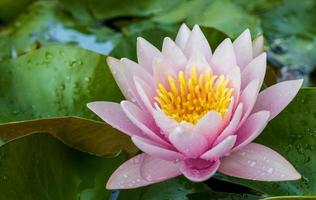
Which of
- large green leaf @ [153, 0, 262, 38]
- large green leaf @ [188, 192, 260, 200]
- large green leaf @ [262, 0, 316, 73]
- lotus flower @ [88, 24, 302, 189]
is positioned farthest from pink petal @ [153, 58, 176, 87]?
large green leaf @ [262, 0, 316, 73]

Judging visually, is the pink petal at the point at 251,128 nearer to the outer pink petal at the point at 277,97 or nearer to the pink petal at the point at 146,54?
the outer pink petal at the point at 277,97

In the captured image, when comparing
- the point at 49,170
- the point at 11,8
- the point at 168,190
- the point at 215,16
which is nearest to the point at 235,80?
the point at 168,190

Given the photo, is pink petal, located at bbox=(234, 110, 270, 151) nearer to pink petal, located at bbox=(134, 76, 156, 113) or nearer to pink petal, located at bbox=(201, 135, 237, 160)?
pink petal, located at bbox=(201, 135, 237, 160)

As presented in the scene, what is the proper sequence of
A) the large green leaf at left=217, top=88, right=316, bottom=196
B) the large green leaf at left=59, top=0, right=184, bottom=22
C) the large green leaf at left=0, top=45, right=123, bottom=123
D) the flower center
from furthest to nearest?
the large green leaf at left=59, top=0, right=184, bottom=22, the large green leaf at left=0, top=45, right=123, bottom=123, the large green leaf at left=217, top=88, right=316, bottom=196, the flower center

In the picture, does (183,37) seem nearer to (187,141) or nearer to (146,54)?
(146,54)

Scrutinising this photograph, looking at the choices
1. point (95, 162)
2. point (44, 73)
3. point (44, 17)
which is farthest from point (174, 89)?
point (44, 17)

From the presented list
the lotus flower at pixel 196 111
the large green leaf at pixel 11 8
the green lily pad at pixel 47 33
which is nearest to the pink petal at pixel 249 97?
the lotus flower at pixel 196 111

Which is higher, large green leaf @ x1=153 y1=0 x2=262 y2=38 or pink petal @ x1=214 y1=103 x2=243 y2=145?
pink petal @ x1=214 y1=103 x2=243 y2=145

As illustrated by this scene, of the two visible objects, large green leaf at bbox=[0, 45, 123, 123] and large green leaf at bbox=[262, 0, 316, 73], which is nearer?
large green leaf at bbox=[0, 45, 123, 123]
